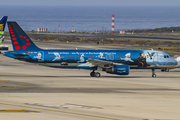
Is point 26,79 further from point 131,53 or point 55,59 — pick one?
point 131,53

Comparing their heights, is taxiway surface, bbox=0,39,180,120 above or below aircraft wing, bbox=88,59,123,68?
below

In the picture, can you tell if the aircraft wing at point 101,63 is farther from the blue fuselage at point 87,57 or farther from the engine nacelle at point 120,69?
the blue fuselage at point 87,57

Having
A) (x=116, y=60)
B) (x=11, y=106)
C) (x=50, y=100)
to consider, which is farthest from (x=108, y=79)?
(x=11, y=106)

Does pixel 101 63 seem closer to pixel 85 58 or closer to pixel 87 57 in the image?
pixel 87 57

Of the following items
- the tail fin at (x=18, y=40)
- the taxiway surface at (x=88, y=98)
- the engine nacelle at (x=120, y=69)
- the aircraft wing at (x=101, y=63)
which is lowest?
the taxiway surface at (x=88, y=98)

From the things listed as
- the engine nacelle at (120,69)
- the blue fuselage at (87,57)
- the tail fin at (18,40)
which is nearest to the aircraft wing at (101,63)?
the engine nacelle at (120,69)

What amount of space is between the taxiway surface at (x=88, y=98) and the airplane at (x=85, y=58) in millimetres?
2405

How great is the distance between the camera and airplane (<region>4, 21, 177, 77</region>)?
49.0m

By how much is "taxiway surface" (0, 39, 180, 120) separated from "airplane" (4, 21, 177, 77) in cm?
241

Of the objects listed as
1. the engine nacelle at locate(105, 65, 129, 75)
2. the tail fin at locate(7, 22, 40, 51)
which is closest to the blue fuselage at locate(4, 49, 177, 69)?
the tail fin at locate(7, 22, 40, 51)

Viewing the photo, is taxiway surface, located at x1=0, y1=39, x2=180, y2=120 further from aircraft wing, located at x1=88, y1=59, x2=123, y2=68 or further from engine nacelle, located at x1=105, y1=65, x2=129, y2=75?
aircraft wing, located at x1=88, y1=59, x2=123, y2=68

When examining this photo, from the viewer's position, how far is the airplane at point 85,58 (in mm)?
48969

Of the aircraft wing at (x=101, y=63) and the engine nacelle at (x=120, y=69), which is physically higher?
the aircraft wing at (x=101, y=63)

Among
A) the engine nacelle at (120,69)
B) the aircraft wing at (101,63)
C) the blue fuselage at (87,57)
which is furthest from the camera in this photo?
the blue fuselage at (87,57)
